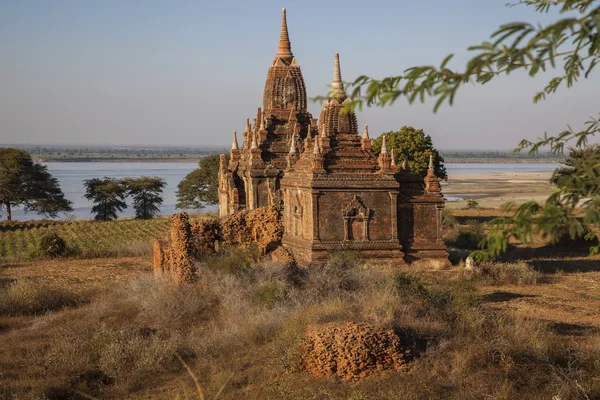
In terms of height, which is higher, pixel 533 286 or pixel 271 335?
pixel 271 335

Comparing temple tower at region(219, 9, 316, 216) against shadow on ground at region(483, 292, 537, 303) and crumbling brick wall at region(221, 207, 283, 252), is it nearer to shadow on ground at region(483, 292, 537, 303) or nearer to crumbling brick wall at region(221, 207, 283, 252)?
crumbling brick wall at region(221, 207, 283, 252)

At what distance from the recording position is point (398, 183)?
71.6 feet

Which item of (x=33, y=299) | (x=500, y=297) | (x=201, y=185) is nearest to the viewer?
(x=33, y=299)

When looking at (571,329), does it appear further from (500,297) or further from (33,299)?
(33,299)

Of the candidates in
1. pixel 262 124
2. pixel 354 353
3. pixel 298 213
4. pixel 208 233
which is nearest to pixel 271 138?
pixel 262 124

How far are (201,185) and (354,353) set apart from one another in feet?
205

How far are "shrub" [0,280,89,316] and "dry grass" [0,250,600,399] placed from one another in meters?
1.31

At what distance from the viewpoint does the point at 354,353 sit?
31.6ft

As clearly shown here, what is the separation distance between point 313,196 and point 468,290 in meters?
7.15

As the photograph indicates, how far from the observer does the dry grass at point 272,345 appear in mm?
9242

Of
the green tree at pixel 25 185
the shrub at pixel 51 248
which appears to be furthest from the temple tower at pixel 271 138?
the green tree at pixel 25 185

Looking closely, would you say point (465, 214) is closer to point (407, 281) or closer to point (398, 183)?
point (398, 183)

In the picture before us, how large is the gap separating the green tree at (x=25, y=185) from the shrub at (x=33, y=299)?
5062 centimetres

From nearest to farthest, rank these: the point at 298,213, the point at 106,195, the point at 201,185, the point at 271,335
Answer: the point at 271,335
the point at 298,213
the point at 106,195
the point at 201,185
